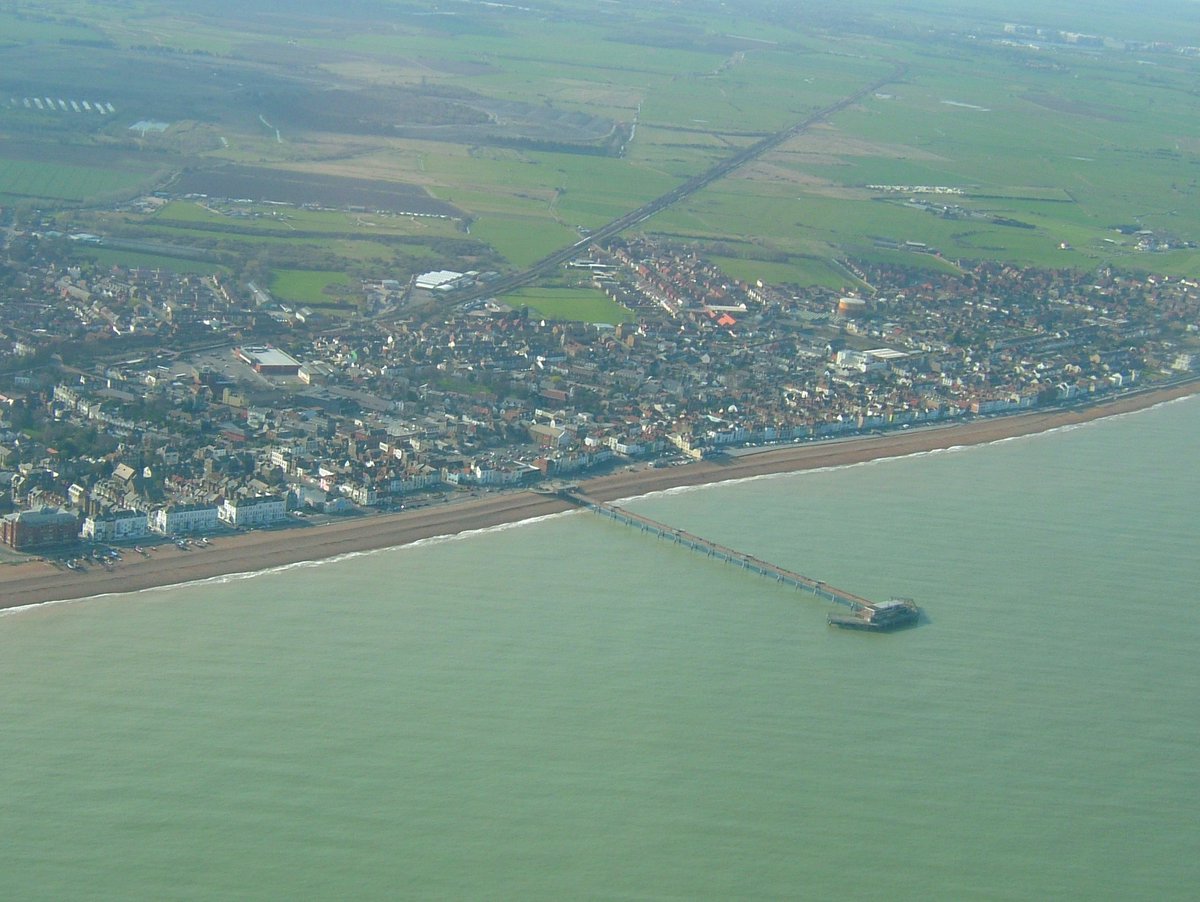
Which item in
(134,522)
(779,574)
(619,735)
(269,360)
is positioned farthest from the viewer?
(269,360)

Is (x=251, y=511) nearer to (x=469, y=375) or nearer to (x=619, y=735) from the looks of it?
(x=619, y=735)

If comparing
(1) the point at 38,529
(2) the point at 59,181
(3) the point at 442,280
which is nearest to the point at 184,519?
(1) the point at 38,529

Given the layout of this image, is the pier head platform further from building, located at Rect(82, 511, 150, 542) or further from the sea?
building, located at Rect(82, 511, 150, 542)

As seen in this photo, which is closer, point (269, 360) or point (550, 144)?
point (269, 360)

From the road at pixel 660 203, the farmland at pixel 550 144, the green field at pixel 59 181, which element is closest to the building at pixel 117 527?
the road at pixel 660 203

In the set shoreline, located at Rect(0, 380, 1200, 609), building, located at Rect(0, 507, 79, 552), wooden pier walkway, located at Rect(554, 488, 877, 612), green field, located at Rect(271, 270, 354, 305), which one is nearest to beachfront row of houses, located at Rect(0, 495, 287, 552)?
building, located at Rect(0, 507, 79, 552)

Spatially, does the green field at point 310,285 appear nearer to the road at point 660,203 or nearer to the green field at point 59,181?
the road at point 660,203
